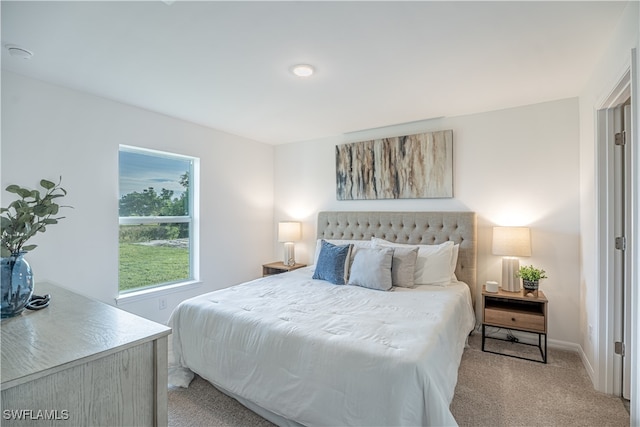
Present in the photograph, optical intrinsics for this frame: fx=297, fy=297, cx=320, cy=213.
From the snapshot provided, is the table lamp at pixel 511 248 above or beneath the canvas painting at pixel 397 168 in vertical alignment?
beneath

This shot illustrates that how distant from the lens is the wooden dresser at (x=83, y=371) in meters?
0.86

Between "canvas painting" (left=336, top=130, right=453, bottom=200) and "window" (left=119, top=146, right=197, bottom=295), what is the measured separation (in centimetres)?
200

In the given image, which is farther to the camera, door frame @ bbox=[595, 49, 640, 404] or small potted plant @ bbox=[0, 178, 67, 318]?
door frame @ bbox=[595, 49, 640, 404]

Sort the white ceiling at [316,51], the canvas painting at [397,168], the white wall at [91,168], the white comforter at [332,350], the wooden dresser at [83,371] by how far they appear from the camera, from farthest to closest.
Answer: the canvas painting at [397,168], the white wall at [91,168], the white ceiling at [316,51], the white comforter at [332,350], the wooden dresser at [83,371]

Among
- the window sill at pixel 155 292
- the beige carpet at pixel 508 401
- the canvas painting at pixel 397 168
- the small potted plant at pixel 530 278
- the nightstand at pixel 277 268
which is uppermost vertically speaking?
the canvas painting at pixel 397 168

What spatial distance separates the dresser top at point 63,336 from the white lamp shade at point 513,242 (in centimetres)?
285

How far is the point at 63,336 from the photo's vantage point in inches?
43.7

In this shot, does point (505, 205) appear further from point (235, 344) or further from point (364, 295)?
point (235, 344)

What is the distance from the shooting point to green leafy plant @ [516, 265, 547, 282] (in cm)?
275

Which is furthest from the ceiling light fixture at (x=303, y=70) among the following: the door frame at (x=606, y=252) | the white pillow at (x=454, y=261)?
the white pillow at (x=454, y=261)

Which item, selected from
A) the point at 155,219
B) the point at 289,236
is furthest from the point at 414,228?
the point at 155,219

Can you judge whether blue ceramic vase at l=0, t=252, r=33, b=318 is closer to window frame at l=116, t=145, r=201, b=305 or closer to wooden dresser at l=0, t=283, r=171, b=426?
wooden dresser at l=0, t=283, r=171, b=426

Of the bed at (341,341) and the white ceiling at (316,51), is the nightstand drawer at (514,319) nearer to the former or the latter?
the bed at (341,341)

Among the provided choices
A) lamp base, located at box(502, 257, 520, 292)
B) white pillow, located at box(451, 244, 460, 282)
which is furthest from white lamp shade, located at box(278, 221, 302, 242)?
lamp base, located at box(502, 257, 520, 292)
